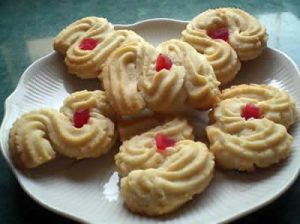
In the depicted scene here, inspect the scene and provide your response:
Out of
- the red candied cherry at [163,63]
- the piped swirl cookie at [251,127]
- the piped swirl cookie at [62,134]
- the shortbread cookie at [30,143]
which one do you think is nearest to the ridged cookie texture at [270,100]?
the piped swirl cookie at [251,127]

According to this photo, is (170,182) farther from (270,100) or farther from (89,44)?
(89,44)

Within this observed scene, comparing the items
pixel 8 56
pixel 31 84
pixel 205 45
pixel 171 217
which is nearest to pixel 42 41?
pixel 8 56

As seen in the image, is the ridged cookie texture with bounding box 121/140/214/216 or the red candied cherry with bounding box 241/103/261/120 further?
the red candied cherry with bounding box 241/103/261/120

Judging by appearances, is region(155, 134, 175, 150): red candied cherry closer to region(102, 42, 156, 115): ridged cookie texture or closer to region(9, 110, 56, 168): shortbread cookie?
region(102, 42, 156, 115): ridged cookie texture

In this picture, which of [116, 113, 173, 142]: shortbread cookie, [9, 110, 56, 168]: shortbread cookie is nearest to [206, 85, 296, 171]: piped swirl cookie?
[116, 113, 173, 142]: shortbread cookie

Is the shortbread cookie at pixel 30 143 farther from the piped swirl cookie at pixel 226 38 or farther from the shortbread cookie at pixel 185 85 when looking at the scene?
the piped swirl cookie at pixel 226 38

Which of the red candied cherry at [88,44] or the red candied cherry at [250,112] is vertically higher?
the red candied cherry at [88,44]

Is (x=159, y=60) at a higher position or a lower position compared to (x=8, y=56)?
higher

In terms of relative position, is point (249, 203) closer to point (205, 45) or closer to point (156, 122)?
point (156, 122)
